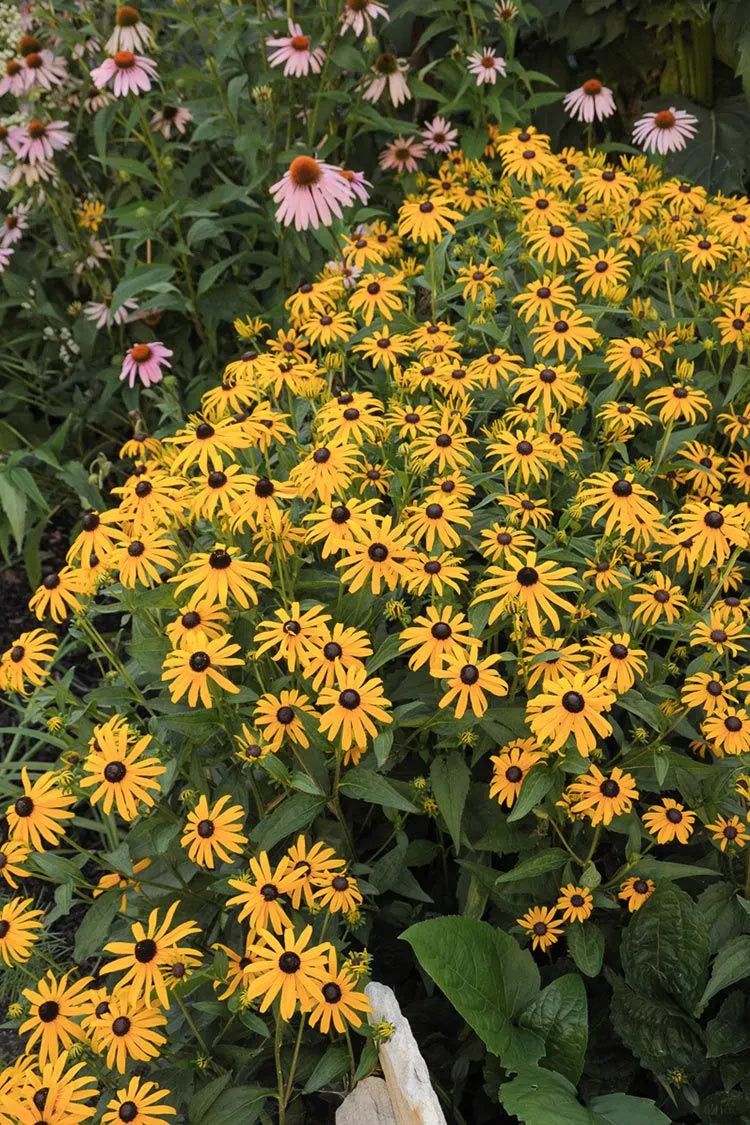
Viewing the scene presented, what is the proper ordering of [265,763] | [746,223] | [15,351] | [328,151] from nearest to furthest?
[265,763] → [746,223] → [328,151] → [15,351]

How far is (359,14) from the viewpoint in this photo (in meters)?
2.79

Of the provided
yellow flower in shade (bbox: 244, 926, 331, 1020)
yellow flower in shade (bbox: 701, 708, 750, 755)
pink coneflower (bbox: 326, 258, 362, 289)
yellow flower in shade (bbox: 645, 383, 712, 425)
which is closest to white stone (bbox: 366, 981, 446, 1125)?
yellow flower in shade (bbox: 244, 926, 331, 1020)

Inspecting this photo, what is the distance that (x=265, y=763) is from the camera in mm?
1472

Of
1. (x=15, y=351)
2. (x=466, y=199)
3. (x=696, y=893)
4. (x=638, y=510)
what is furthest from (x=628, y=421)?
(x=15, y=351)

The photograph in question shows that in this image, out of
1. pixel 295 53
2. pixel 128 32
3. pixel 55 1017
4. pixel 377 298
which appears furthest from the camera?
pixel 128 32

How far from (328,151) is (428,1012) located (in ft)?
7.26

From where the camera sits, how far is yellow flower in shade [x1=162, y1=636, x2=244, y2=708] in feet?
4.79

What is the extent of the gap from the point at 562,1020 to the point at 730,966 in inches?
10.3

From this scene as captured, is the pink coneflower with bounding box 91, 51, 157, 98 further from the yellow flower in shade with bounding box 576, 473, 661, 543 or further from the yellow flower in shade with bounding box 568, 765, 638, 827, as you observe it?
the yellow flower in shade with bounding box 568, 765, 638, 827

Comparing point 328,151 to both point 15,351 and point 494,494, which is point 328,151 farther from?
point 494,494

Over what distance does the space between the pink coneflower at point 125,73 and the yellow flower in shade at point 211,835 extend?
2075 mm

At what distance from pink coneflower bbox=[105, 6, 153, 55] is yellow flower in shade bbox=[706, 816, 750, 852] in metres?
2.50

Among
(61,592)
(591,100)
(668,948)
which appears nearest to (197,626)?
(61,592)

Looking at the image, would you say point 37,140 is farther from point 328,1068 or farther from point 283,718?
point 328,1068
